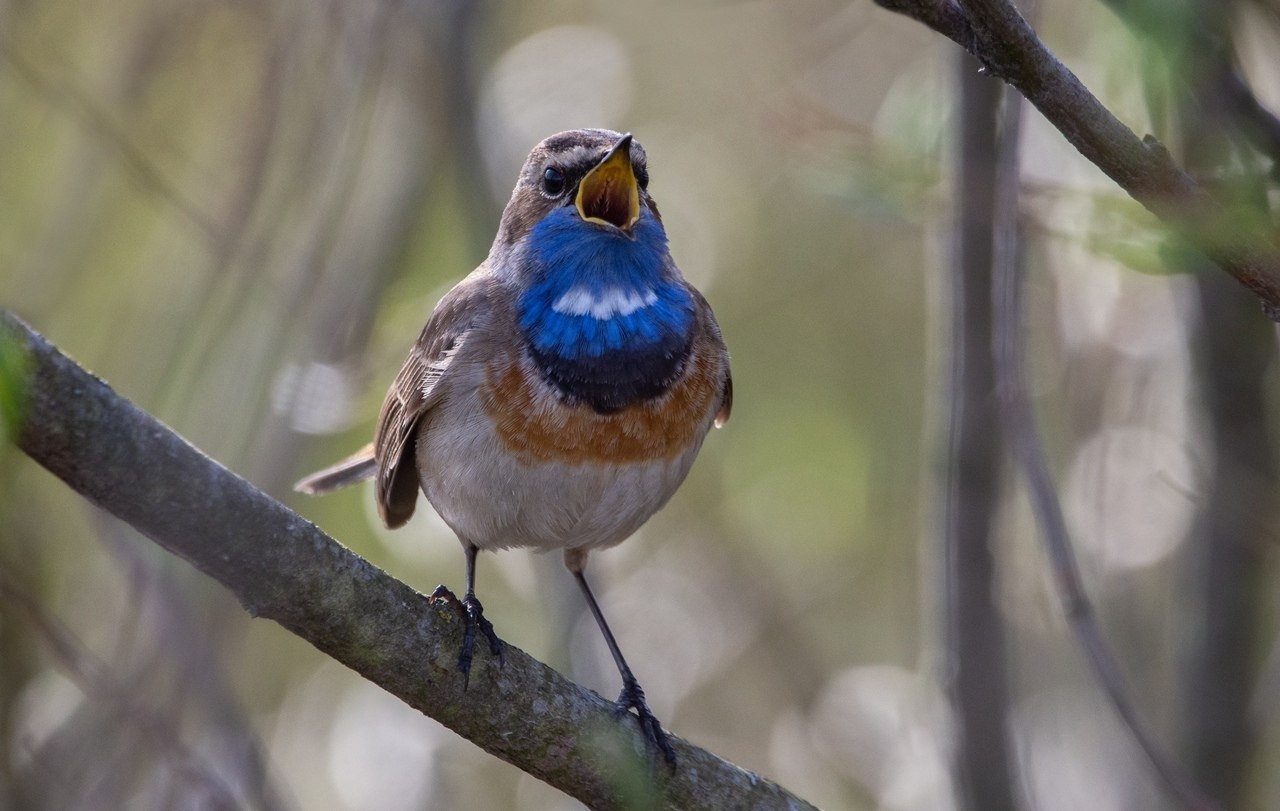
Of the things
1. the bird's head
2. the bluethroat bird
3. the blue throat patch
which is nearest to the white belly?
the bluethroat bird

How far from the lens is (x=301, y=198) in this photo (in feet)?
16.3

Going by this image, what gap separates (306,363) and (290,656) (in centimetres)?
232

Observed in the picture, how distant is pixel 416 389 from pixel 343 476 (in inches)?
34.1

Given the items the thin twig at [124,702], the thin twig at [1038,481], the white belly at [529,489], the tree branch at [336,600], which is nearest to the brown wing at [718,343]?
the white belly at [529,489]

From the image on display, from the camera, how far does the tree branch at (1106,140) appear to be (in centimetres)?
244

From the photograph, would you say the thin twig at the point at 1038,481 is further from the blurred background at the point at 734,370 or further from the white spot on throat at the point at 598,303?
the white spot on throat at the point at 598,303

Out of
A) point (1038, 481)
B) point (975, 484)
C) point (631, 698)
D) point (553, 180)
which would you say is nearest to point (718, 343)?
point (553, 180)

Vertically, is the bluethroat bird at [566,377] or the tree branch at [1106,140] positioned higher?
the tree branch at [1106,140]

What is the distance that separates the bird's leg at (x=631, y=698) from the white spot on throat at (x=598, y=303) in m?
0.90

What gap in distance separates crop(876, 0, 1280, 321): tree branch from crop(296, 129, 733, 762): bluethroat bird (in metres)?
1.53

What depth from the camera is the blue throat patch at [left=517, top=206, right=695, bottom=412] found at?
152 inches

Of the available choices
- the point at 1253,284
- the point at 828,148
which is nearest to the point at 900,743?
the point at 828,148

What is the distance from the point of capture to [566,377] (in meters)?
3.85

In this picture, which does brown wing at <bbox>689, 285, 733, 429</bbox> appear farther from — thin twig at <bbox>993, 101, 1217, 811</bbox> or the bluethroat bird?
thin twig at <bbox>993, 101, 1217, 811</bbox>
